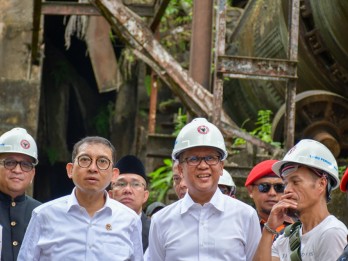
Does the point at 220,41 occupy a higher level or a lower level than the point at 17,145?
higher

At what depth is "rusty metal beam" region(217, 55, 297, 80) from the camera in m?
10.2

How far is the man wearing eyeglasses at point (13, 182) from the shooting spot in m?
6.71

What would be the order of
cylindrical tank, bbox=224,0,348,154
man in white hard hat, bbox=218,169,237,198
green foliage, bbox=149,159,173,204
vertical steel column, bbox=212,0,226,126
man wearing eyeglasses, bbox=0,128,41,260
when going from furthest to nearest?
green foliage, bbox=149,159,173,204
cylindrical tank, bbox=224,0,348,154
vertical steel column, bbox=212,0,226,126
man in white hard hat, bbox=218,169,237,198
man wearing eyeglasses, bbox=0,128,41,260

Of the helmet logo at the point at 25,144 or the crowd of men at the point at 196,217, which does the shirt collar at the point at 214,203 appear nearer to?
the crowd of men at the point at 196,217

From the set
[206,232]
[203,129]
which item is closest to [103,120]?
[203,129]

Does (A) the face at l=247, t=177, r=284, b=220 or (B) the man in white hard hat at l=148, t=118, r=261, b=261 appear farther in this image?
(A) the face at l=247, t=177, r=284, b=220

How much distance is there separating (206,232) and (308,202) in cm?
Result: 70

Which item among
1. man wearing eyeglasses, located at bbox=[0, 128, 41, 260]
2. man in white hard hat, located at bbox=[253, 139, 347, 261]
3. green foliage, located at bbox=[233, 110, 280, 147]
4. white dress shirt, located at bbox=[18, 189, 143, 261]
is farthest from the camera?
green foliage, located at bbox=[233, 110, 280, 147]

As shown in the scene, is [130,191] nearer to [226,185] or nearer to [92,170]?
[226,185]

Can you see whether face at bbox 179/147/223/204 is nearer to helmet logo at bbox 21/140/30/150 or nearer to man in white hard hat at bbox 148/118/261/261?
man in white hard hat at bbox 148/118/261/261

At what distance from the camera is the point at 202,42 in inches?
427

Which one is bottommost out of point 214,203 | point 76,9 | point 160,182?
point 160,182

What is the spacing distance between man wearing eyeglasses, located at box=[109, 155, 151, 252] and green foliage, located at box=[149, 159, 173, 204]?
461 cm

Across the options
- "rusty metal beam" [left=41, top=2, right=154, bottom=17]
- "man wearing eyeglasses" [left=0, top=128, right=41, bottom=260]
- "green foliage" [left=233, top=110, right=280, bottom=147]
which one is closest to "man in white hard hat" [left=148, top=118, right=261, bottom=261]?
"man wearing eyeglasses" [left=0, top=128, right=41, bottom=260]
